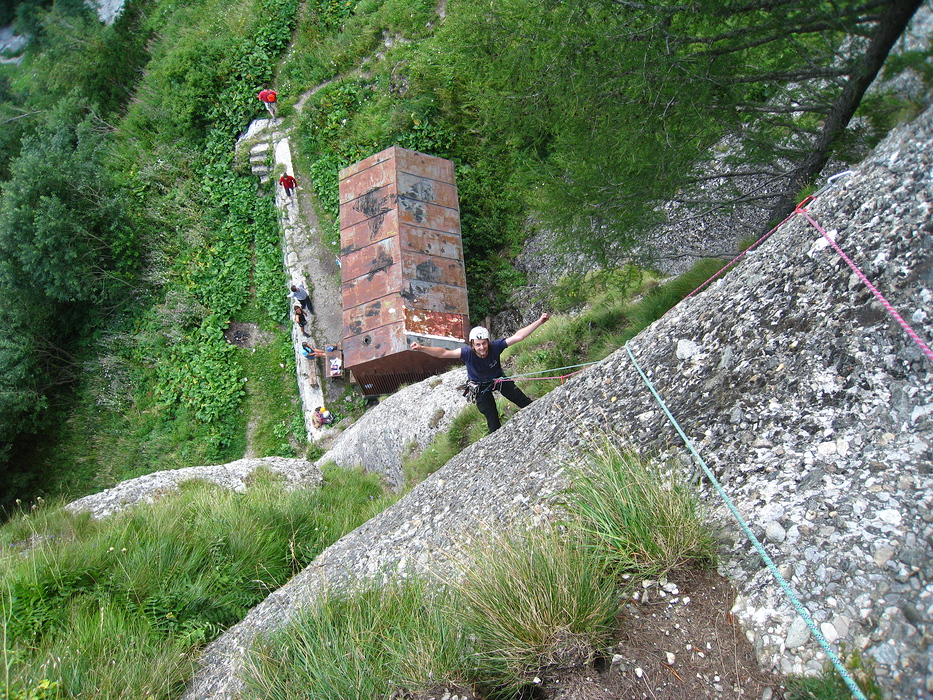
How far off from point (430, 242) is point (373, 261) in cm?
114

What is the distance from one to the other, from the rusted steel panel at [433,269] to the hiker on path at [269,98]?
26.3 ft

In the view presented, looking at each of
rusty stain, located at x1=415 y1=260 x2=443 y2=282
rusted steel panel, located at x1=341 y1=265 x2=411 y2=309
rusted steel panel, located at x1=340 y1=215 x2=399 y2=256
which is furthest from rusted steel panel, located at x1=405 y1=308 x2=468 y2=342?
rusted steel panel, located at x1=340 y1=215 x2=399 y2=256

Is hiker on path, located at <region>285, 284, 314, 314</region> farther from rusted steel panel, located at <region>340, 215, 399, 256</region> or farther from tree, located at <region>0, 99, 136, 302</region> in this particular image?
tree, located at <region>0, 99, 136, 302</region>

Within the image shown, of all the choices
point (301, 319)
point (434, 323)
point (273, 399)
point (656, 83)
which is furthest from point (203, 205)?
point (656, 83)

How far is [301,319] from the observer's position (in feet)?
47.2

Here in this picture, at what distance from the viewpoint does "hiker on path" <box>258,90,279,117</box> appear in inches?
683

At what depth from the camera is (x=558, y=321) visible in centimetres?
1024

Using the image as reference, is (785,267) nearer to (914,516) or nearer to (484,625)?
(914,516)

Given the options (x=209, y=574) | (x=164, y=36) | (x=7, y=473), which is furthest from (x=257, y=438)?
(x=164, y=36)

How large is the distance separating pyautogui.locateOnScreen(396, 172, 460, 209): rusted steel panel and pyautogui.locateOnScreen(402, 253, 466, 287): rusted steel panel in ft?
4.35

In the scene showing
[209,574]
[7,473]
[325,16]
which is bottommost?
[209,574]

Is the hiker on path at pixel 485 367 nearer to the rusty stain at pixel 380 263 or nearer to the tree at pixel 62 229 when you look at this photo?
the rusty stain at pixel 380 263

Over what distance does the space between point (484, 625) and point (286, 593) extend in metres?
2.65

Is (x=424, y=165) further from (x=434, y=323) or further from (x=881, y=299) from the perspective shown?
(x=881, y=299)
